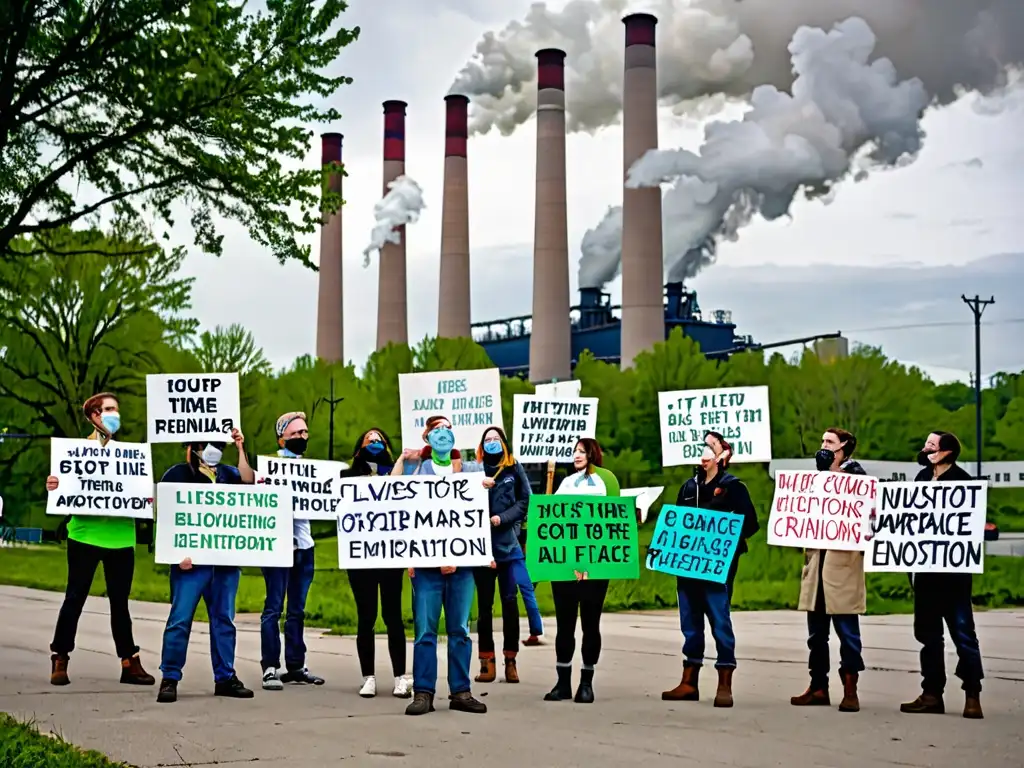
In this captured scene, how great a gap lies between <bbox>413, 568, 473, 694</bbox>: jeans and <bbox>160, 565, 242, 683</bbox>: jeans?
4.75ft

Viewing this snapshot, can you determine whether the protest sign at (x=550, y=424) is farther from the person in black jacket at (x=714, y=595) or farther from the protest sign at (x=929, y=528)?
the protest sign at (x=929, y=528)

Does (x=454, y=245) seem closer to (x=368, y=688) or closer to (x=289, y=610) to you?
(x=289, y=610)

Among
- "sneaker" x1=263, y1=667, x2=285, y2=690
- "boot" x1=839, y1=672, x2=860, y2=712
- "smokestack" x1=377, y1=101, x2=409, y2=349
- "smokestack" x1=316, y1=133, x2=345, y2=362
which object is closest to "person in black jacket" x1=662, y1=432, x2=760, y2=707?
"boot" x1=839, y1=672, x2=860, y2=712

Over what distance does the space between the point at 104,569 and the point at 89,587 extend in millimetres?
184

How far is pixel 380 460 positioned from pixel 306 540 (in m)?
1.29

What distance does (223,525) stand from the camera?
409 inches

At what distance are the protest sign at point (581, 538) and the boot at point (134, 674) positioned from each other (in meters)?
3.01

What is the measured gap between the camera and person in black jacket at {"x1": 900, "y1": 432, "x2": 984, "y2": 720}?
380 inches

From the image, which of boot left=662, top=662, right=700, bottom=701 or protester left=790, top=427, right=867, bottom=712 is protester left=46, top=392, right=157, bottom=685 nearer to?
boot left=662, top=662, right=700, bottom=701

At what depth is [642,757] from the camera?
8102mm

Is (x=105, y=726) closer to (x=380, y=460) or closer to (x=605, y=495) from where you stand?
(x=380, y=460)

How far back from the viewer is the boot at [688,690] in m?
10.4

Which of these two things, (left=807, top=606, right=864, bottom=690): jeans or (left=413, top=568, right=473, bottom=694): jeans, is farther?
(left=807, top=606, right=864, bottom=690): jeans

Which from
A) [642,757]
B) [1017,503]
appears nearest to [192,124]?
[642,757]
